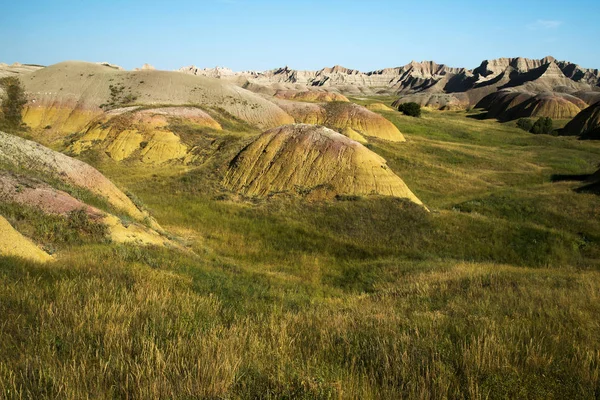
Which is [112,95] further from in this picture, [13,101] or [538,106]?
[538,106]

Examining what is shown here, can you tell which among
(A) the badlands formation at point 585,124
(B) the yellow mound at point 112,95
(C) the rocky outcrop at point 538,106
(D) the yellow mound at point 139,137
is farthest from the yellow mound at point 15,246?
(C) the rocky outcrop at point 538,106

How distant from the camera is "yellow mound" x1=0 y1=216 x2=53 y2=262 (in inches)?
302

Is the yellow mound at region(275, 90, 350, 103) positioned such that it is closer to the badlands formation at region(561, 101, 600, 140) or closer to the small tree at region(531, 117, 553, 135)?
the small tree at region(531, 117, 553, 135)

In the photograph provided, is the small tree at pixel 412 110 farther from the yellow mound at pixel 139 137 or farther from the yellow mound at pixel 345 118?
the yellow mound at pixel 139 137

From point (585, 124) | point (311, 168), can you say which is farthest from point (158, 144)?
point (585, 124)

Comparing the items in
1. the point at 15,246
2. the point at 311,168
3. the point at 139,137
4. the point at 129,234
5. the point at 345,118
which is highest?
the point at 345,118

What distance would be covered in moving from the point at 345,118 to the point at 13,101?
50.8 meters

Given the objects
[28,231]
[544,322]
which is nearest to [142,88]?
[28,231]

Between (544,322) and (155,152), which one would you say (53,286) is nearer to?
(544,322)

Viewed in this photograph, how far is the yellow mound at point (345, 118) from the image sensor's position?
53.1 meters

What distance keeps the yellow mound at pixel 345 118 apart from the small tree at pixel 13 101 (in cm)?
3998

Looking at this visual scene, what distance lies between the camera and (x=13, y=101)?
54781 millimetres

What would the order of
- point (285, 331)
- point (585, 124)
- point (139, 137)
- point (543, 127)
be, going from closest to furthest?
point (285, 331) → point (139, 137) → point (585, 124) → point (543, 127)

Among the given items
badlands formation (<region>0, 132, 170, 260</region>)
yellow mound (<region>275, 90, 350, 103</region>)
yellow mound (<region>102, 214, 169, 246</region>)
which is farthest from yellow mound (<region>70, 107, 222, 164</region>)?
yellow mound (<region>275, 90, 350, 103</region>)
